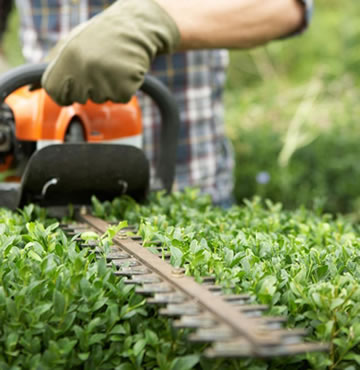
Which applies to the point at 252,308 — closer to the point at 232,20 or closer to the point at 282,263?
the point at 282,263

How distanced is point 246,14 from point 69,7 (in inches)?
39.0

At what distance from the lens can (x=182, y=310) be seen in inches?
46.0

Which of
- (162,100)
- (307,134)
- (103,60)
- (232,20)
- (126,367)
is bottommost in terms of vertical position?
(126,367)

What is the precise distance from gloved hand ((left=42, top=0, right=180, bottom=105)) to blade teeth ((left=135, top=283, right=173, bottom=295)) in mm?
804

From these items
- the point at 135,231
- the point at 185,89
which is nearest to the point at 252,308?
the point at 135,231

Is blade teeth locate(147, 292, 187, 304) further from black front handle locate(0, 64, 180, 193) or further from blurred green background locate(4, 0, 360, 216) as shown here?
blurred green background locate(4, 0, 360, 216)

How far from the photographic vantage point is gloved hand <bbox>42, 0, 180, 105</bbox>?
1.92 meters

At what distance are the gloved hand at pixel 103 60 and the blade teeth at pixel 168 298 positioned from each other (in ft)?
2.82

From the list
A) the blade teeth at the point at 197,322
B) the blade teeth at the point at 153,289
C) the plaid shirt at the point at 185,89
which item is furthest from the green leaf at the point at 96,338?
the plaid shirt at the point at 185,89

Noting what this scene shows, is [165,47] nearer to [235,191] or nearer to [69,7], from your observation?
[69,7]

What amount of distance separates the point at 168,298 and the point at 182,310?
0.07m

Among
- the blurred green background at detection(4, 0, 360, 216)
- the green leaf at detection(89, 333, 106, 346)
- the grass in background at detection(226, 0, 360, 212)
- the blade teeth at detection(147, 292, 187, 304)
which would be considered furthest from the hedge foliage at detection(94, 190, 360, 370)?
the grass in background at detection(226, 0, 360, 212)

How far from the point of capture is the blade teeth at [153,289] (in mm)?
1271

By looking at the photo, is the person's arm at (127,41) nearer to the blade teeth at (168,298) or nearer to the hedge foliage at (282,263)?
the hedge foliage at (282,263)
